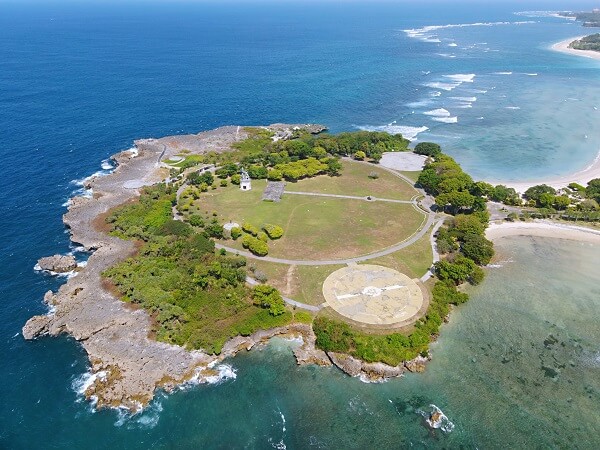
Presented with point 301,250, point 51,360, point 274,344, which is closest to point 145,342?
point 51,360

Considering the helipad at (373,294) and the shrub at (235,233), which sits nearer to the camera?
the helipad at (373,294)

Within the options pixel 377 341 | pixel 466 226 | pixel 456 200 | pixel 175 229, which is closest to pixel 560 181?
pixel 456 200

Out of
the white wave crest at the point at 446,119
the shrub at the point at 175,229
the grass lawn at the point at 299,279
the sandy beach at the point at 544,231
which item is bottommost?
the sandy beach at the point at 544,231

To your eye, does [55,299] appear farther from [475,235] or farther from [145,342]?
[475,235]

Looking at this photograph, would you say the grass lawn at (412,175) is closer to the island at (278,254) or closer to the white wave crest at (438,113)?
the island at (278,254)

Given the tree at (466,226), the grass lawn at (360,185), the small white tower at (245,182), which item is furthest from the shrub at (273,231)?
the tree at (466,226)
